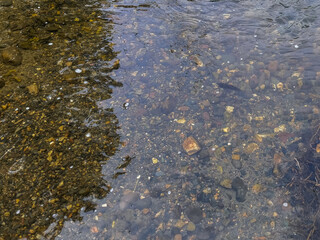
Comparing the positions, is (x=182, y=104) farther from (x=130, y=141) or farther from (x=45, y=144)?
(x=45, y=144)

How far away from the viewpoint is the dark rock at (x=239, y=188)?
3.22 m

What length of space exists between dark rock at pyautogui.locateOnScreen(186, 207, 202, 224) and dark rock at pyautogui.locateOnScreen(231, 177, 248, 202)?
0.50 metres

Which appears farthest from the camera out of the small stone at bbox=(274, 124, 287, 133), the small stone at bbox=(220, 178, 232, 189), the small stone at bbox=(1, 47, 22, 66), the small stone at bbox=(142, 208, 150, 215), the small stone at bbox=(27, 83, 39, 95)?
the small stone at bbox=(1, 47, 22, 66)

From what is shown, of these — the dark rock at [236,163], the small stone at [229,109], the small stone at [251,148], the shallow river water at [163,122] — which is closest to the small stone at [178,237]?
the shallow river water at [163,122]

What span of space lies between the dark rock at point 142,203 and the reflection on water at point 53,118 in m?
0.42

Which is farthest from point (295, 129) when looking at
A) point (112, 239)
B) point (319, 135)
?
point (112, 239)

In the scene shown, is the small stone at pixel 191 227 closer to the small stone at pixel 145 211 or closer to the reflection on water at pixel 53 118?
the small stone at pixel 145 211

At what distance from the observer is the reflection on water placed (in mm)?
3240

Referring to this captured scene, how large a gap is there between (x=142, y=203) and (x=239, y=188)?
1209 millimetres

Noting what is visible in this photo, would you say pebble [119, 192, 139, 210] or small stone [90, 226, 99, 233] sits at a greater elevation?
pebble [119, 192, 139, 210]

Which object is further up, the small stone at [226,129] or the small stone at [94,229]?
the small stone at [226,129]

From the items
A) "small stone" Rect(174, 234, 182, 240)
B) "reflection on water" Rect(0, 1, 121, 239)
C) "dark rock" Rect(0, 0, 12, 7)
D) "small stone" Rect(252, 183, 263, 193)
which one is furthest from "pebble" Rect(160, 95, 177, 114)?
"dark rock" Rect(0, 0, 12, 7)

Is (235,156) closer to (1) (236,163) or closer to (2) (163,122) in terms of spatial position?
(1) (236,163)

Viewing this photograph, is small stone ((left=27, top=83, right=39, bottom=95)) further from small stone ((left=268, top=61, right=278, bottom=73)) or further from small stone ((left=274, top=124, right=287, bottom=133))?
small stone ((left=268, top=61, right=278, bottom=73))
